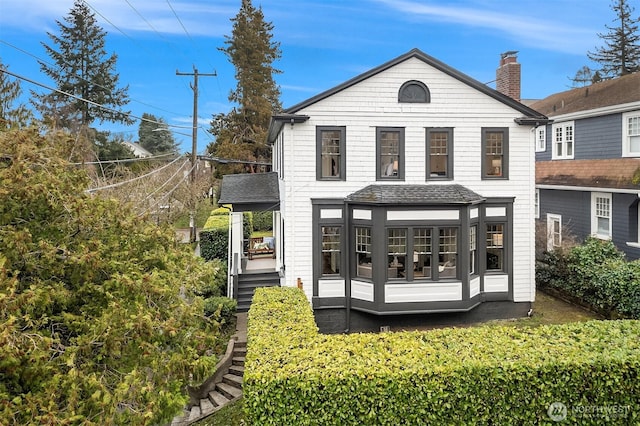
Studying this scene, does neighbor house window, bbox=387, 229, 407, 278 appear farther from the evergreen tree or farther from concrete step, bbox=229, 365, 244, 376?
the evergreen tree

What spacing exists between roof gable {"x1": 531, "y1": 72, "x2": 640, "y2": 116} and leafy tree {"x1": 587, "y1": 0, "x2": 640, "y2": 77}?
27.2m

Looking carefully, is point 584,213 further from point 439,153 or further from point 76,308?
point 76,308

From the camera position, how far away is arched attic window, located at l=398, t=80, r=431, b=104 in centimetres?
1524

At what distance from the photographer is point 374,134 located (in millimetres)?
15250

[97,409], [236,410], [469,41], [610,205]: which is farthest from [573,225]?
[97,409]

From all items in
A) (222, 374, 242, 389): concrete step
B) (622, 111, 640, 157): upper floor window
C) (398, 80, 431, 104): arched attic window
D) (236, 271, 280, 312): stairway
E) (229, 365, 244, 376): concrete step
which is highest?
(398, 80, 431, 104): arched attic window

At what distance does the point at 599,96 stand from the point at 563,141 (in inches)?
107

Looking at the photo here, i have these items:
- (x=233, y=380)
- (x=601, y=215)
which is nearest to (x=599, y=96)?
(x=601, y=215)

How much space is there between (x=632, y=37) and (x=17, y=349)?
5776 cm

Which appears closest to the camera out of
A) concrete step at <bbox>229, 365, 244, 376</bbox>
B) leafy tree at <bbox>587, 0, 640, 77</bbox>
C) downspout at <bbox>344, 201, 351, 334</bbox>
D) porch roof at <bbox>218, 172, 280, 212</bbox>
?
concrete step at <bbox>229, 365, 244, 376</bbox>

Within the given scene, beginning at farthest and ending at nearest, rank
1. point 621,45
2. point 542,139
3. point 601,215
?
point 621,45
point 542,139
point 601,215

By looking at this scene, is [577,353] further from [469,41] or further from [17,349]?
[469,41]

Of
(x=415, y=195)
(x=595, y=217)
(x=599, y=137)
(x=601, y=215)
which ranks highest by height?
(x=599, y=137)

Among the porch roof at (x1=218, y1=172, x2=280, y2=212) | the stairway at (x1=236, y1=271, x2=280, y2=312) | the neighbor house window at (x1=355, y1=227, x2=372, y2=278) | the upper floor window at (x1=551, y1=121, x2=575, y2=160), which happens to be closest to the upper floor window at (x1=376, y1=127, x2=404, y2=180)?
the neighbor house window at (x1=355, y1=227, x2=372, y2=278)
